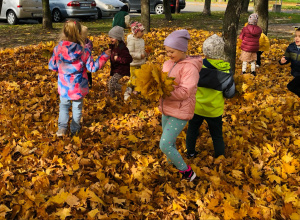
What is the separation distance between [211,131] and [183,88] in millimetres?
913

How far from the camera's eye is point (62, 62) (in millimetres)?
3672

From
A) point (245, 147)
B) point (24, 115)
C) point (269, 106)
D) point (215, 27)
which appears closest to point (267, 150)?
point (245, 147)

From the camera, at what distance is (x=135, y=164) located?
11.4 feet

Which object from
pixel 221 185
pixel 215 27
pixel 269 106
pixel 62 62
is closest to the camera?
pixel 221 185

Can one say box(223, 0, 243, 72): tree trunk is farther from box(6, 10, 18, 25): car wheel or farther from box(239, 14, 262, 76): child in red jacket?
box(6, 10, 18, 25): car wheel

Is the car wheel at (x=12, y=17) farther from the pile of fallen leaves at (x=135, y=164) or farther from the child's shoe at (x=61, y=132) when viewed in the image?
the child's shoe at (x=61, y=132)

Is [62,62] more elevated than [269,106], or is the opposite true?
[62,62]

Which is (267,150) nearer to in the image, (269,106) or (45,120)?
(269,106)

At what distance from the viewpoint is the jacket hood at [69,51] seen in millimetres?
3561

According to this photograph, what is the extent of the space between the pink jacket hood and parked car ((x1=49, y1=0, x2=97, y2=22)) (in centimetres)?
1306

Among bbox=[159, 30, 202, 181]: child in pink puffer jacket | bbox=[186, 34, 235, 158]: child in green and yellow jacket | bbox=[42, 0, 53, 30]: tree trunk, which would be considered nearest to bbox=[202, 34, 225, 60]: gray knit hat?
bbox=[186, 34, 235, 158]: child in green and yellow jacket

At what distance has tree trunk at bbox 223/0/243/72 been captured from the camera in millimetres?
5684

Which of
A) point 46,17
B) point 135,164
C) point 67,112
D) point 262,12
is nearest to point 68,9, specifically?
point 46,17

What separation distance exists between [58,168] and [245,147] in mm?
2430
